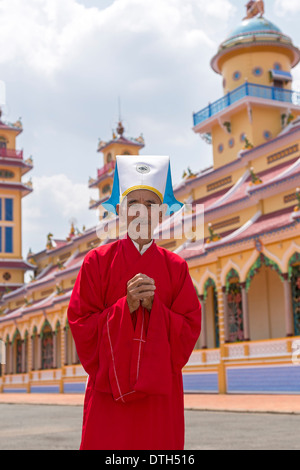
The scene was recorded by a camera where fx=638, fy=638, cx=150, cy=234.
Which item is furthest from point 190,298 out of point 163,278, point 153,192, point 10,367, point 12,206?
point 12,206

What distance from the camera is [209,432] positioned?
30.8 feet

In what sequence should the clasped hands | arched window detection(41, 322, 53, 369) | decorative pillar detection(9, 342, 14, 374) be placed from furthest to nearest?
decorative pillar detection(9, 342, 14, 374) < arched window detection(41, 322, 53, 369) < the clasped hands

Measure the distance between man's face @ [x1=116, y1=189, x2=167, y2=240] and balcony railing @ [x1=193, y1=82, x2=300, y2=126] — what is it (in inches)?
931

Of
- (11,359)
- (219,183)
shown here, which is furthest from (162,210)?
(11,359)

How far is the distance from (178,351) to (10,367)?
127 feet

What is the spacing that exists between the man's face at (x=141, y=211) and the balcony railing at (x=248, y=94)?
23.7 metres

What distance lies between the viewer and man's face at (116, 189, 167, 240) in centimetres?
329

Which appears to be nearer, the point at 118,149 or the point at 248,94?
the point at 248,94

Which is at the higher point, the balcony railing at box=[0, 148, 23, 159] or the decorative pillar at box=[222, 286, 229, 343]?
the balcony railing at box=[0, 148, 23, 159]

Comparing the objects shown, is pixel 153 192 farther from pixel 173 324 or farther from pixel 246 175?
pixel 246 175

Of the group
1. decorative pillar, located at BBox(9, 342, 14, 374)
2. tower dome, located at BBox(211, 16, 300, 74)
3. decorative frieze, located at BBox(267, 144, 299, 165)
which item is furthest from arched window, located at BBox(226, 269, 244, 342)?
decorative pillar, located at BBox(9, 342, 14, 374)

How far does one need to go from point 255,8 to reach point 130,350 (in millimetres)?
28107

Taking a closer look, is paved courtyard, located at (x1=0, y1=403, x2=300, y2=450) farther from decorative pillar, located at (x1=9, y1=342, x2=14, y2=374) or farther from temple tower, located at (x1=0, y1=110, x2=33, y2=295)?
temple tower, located at (x1=0, y1=110, x2=33, y2=295)

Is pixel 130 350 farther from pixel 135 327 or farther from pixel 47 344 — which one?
pixel 47 344
